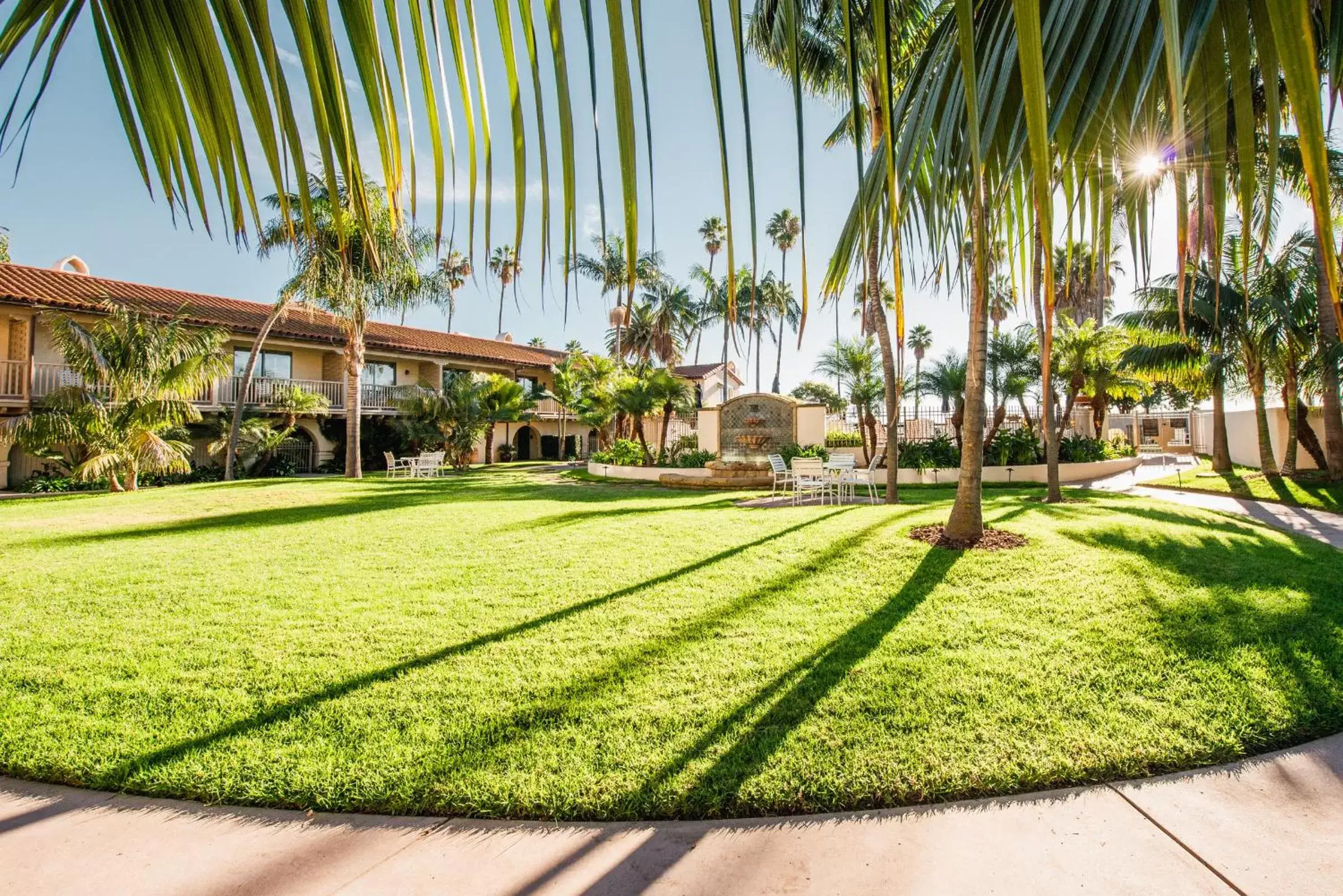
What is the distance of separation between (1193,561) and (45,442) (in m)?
19.9

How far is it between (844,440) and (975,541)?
17725mm

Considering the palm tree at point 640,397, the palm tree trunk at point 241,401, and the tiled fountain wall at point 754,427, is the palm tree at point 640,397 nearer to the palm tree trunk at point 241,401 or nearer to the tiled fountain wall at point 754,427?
the tiled fountain wall at point 754,427

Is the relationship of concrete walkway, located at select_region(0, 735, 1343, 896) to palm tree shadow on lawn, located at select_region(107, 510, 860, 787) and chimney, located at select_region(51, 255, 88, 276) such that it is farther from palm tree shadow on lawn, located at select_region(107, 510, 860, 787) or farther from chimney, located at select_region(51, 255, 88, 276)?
chimney, located at select_region(51, 255, 88, 276)

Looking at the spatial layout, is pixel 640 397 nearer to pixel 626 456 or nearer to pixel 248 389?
pixel 626 456

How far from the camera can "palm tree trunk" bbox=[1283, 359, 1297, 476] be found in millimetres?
14227

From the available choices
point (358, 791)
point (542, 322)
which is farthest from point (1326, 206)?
point (358, 791)

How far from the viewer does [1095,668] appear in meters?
3.86

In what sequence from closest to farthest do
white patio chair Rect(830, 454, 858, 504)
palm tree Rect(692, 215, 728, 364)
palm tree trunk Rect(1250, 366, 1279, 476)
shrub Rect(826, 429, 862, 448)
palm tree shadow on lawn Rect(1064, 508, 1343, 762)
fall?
palm tree shadow on lawn Rect(1064, 508, 1343, 762) → white patio chair Rect(830, 454, 858, 504) → palm tree trunk Rect(1250, 366, 1279, 476) → shrub Rect(826, 429, 862, 448) → palm tree Rect(692, 215, 728, 364)

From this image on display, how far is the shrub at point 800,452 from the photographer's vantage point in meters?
18.1

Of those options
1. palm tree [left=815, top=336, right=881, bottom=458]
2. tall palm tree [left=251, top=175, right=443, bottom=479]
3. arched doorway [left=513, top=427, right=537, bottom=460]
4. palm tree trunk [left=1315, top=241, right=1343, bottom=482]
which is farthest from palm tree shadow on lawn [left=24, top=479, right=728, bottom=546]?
arched doorway [left=513, top=427, right=537, bottom=460]

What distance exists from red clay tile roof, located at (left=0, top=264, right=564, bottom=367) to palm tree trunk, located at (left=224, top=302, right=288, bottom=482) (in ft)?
5.12

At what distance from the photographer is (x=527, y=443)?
33375mm

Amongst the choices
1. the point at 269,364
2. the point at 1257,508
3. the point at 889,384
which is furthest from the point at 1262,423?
the point at 269,364

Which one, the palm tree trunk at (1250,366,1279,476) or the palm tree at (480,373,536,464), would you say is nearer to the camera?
the palm tree trunk at (1250,366,1279,476)
